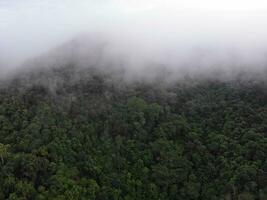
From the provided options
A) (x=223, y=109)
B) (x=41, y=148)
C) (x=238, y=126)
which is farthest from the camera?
(x=223, y=109)

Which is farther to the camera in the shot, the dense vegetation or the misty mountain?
the misty mountain

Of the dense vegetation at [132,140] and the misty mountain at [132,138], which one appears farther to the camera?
the misty mountain at [132,138]

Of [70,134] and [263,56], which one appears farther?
[263,56]

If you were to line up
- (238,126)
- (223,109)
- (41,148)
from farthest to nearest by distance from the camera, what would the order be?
(223,109)
(238,126)
(41,148)

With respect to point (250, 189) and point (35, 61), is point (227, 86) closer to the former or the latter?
point (250, 189)

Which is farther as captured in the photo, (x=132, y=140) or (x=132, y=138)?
(x=132, y=138)

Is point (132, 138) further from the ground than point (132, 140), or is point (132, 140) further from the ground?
point (132, 140)

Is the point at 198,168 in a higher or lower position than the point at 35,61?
lower

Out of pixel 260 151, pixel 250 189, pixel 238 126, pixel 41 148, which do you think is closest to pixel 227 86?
pixel 238 126
